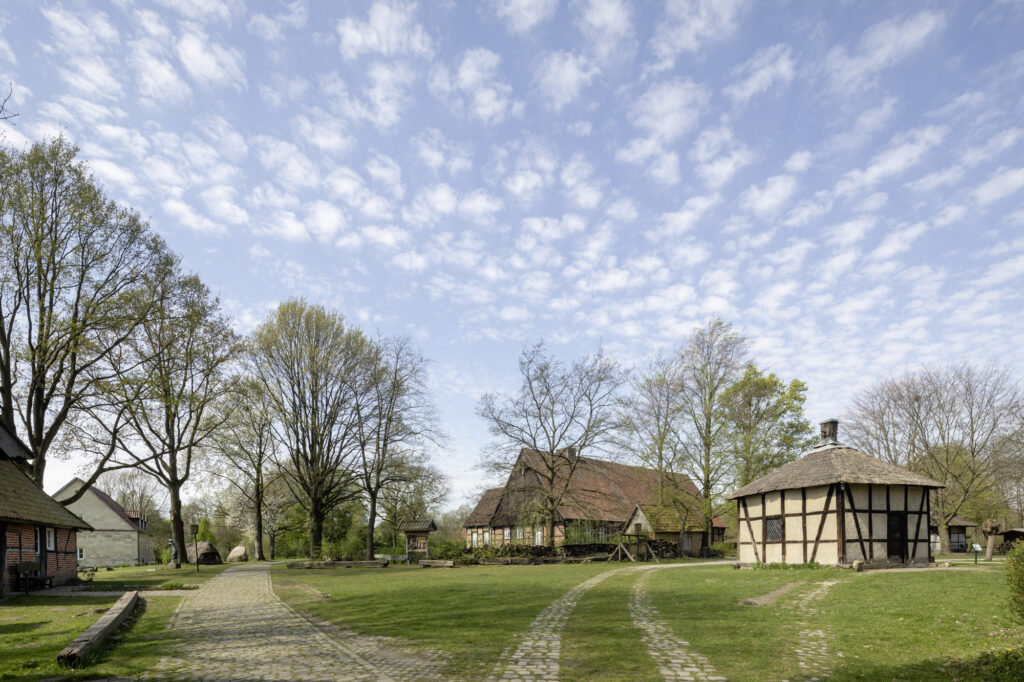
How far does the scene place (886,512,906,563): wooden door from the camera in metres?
25.9

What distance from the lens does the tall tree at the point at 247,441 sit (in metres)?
37.8

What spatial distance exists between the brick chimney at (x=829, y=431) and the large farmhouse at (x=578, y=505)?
13248 mm

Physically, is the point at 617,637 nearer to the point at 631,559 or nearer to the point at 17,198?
the point at 17,198

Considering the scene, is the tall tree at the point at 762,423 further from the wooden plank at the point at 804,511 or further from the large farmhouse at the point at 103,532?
the large farmhouse at the point at 103,532

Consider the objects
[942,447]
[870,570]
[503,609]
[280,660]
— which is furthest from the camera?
[942,447]

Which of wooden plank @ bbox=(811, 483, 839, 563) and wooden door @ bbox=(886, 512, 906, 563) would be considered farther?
wooden door @ bbox=(886, 512, 906, 563)

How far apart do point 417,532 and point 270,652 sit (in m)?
36.0

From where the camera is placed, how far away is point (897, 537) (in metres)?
26.0

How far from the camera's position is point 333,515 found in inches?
1913

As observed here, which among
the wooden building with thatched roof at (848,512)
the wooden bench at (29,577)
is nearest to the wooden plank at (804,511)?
the wooden building with thatched roof at (848,512)

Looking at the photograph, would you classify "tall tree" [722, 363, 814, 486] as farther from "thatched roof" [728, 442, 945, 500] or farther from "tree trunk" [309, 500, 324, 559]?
"tree trunk" [309, 500, 324, 559]

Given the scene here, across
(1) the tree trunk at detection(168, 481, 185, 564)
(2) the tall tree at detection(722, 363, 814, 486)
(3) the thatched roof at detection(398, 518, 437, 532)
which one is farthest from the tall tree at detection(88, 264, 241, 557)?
(2) the tall tree at detection(722, 363, 814, 486)

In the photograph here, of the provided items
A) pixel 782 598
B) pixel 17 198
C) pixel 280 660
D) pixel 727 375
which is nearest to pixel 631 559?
pixel 727 375

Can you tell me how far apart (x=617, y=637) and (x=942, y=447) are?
41.9 meters
